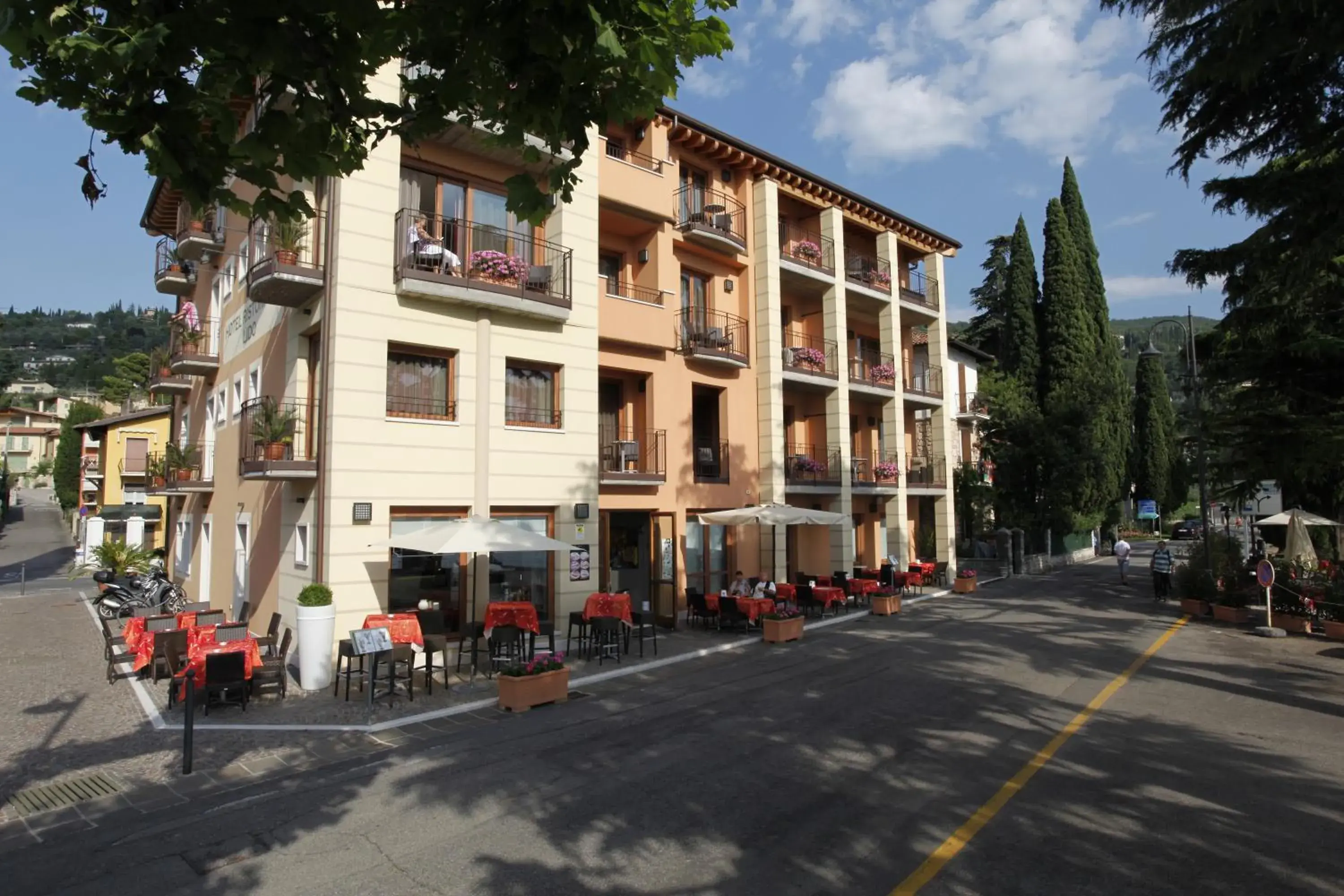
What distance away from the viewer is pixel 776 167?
21.5 metres

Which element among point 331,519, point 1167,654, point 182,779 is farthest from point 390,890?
point 1167,654

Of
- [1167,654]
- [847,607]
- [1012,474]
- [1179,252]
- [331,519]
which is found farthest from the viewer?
[1012,474]

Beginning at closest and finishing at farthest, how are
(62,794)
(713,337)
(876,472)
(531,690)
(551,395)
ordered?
(62,794) → (531,690) → (551,395) → (713,337) → (876,472)

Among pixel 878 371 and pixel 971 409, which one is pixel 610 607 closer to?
pixel 878 371

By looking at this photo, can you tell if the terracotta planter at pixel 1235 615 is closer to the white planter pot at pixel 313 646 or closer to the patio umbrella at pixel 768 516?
the patio umbrella at pixel 768 516

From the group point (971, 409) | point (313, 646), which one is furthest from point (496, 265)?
point (971, 409)

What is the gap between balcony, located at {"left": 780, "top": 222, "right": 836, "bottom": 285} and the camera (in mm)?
21500

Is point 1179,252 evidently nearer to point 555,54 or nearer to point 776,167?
point 776,167

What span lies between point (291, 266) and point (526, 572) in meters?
7.01

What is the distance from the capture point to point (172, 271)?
22531 millimetres

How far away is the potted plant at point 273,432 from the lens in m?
12.3

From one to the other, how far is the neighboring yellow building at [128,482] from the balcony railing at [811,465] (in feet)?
86.5

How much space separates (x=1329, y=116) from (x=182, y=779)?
16641 millimetres

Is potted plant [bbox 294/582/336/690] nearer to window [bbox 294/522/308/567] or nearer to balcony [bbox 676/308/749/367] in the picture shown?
window [bbox 294/522/308/567]
